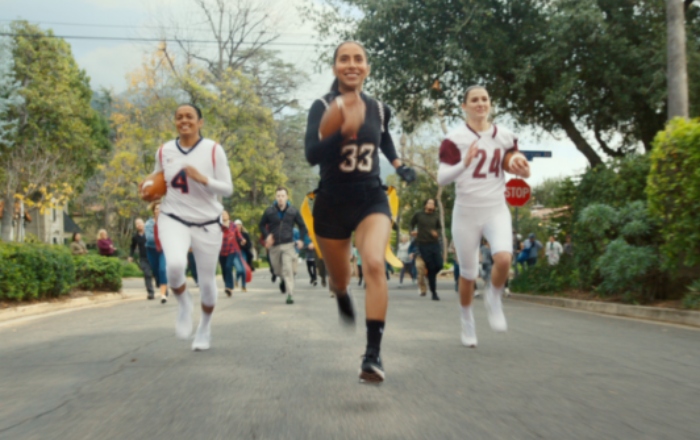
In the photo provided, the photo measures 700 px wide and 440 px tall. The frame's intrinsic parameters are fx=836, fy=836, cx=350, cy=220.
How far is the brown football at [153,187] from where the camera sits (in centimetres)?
694

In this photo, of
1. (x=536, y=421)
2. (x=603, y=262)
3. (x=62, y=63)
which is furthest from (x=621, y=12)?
(x=62, y=63)

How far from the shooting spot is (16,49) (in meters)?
45.7

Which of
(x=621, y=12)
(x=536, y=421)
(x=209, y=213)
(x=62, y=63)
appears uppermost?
(x=62, y=63)

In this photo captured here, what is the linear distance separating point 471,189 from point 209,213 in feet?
7.37

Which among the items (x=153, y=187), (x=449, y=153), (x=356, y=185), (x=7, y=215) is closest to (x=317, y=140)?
(x=356, y=185)

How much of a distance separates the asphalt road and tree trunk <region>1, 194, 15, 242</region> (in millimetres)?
31417

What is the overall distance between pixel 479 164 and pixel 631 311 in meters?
6.15

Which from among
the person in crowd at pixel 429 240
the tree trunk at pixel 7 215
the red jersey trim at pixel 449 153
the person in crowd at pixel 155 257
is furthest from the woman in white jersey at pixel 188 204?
the tree trunk at pixel 7 215

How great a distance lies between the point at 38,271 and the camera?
539 inches

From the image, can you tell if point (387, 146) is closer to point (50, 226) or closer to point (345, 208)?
point (345, 208)

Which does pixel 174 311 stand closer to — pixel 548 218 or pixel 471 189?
pixel 471 189

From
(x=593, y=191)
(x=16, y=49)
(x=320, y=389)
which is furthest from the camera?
(x=16, y=49)

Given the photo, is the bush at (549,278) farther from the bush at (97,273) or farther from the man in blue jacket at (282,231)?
the bush at (97,273)

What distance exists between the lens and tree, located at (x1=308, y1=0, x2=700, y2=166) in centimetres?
1928
